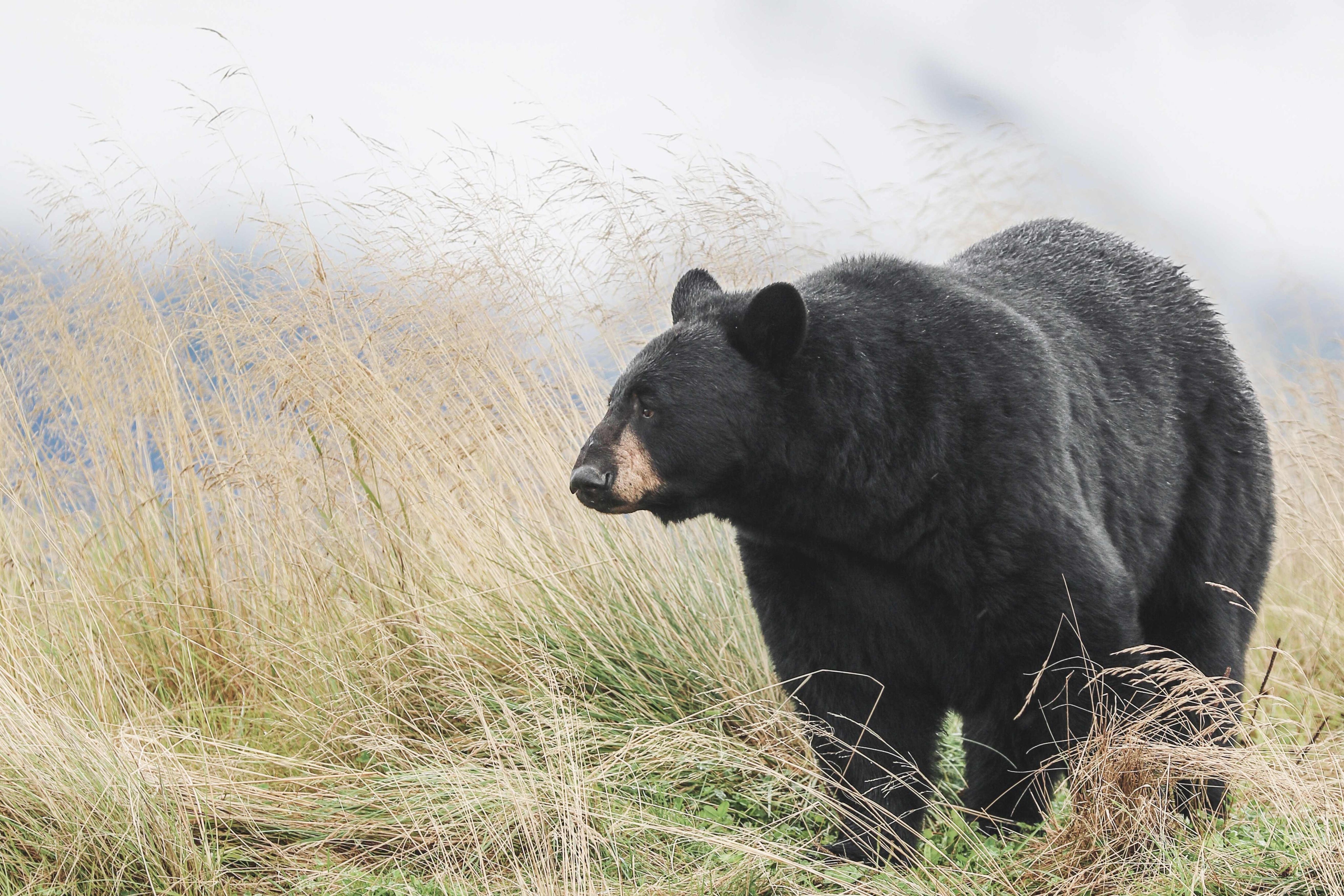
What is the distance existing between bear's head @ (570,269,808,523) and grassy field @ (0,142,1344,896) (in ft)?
2.33

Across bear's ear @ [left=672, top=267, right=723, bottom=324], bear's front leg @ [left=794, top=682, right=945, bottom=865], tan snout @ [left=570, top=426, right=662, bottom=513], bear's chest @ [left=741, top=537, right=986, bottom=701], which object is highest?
bear's ear @ [left=672, top=267, right=723, bottom=324]

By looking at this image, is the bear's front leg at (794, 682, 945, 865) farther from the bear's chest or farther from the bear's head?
the bear's head

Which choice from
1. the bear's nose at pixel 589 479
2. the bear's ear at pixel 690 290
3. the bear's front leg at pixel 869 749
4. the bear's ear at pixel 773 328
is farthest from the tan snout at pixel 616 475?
the bear's front leg at pixel 869 749

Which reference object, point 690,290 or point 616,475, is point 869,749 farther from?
point 690,290

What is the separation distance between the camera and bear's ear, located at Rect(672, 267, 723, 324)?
3920 millimetres

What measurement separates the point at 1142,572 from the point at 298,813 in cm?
282

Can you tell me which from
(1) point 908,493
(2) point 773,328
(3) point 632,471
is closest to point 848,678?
(1) point 908,493

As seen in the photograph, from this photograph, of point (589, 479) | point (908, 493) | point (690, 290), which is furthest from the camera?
point (690, 290)

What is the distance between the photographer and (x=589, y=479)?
3.39 metres

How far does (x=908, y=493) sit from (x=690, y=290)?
1012mm

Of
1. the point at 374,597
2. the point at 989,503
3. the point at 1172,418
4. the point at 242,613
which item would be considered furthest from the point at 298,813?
the point at 1172,418

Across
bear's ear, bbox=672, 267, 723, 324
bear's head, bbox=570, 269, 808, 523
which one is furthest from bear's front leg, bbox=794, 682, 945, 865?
bear's ear, bbox=672, 267, 723, 324

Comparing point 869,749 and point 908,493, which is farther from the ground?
point 908,493

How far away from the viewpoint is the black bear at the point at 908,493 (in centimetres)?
350
